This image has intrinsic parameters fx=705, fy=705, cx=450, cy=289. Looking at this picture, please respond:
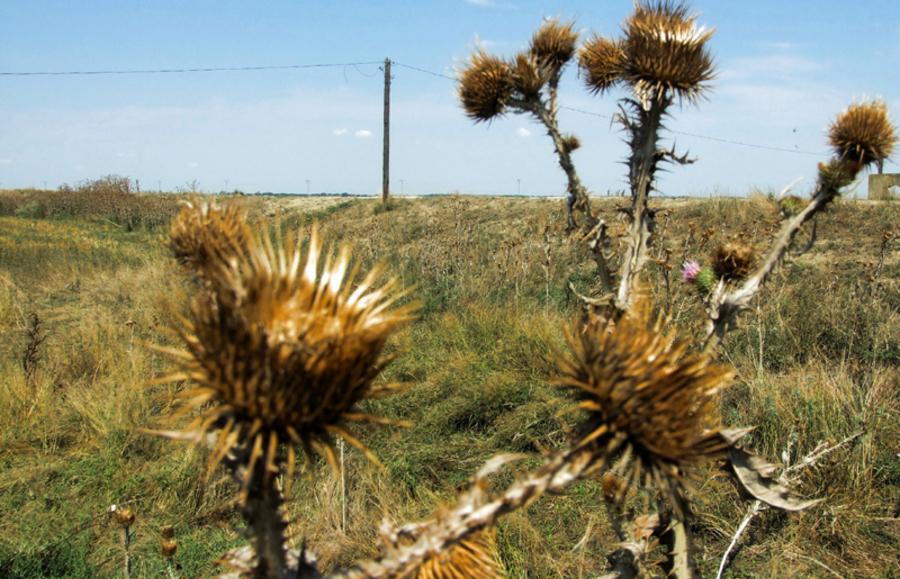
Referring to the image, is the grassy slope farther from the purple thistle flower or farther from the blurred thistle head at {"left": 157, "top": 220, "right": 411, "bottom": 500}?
the blurred thistle head at {"left": 157, "top": 220, "right": 411, "bottom": 500}

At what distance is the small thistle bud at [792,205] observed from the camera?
230cm

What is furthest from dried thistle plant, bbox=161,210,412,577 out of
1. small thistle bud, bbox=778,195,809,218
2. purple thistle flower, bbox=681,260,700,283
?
purple thistle flower, bbox=681,260,700,283

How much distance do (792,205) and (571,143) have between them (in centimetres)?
86

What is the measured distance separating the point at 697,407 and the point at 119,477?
503 centimetres

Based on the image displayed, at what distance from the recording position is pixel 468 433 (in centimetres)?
613

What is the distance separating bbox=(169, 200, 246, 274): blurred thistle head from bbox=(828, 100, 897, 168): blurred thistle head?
1903mm

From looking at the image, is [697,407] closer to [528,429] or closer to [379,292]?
[379,292]

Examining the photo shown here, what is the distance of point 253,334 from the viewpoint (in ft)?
3.20

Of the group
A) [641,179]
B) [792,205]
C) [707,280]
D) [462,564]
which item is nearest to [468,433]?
[707,280]

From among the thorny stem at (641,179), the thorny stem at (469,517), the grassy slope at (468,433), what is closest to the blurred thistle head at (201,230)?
the grassy slope at (468,433)

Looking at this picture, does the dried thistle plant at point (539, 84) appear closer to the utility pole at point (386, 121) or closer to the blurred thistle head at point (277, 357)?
the blurred thistle head at point (277, 357)

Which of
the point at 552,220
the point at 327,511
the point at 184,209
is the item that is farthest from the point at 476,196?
the point at 184,209

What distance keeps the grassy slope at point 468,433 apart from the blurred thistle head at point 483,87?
951mm

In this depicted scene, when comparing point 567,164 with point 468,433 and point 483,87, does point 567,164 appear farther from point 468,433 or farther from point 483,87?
point 468,433
